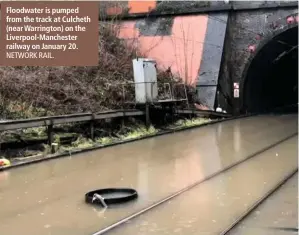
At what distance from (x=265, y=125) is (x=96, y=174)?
11.2 meters

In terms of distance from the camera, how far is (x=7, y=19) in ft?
54.3

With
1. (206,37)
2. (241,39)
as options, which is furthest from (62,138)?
(241,39)

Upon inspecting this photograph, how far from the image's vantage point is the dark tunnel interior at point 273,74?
25.3 m

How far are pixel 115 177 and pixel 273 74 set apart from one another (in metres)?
24.4

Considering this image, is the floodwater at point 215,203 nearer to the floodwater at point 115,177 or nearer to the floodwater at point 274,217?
the floodwater at point 115,177

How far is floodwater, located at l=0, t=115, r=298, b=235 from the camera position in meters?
6.52

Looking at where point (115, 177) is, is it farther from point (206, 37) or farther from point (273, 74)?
point (273, 74)

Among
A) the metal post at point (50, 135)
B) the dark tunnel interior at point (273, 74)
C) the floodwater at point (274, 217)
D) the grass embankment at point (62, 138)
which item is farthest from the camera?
the dark tunnel interior at point (273, 74)

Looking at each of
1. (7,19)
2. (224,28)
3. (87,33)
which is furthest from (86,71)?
(224,28)

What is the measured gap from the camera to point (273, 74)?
1257 inches

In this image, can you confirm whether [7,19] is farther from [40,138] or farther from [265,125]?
[265,125]

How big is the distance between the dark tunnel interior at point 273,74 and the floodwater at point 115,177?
965 cm

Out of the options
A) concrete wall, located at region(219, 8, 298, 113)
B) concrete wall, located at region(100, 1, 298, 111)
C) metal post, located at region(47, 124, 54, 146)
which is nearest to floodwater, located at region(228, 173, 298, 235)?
metal post, located at region(47, 124, 54, 146)

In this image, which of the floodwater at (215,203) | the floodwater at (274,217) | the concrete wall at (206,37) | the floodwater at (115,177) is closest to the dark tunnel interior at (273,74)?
the concrete wall at (206,37)
